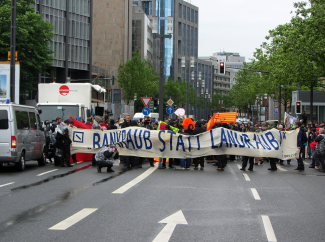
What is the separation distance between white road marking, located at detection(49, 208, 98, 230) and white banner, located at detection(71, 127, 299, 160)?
9.58 meters

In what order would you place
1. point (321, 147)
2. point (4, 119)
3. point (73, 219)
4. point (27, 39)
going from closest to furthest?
point (73, 219), point (4, 119), point (321, 147), point (27, 39)

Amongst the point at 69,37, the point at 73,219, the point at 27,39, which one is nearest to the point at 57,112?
the point at 73,219

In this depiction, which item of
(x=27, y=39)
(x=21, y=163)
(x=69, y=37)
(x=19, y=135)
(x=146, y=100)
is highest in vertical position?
(x=69, y=37)

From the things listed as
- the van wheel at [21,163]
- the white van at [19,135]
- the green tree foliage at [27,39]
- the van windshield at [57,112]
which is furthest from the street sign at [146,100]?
the green tree foliage at [27,39]

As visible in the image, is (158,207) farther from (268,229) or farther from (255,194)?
(255,194)

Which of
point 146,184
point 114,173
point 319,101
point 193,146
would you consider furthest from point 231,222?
point 319,101

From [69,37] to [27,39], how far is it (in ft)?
90.4

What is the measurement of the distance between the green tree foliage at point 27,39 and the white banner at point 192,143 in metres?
28.3

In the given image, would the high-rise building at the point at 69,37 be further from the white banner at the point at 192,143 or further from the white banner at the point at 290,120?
the white banner at the point at 192,143

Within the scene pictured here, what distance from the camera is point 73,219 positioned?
28.0ft

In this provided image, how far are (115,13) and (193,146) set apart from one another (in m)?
79.9

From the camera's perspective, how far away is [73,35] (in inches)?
2899

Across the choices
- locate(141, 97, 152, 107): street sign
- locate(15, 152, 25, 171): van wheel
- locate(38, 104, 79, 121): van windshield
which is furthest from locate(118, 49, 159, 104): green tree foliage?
locate(15, 152, 25, 171): van wheel

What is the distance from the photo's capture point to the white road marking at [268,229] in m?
7.35
